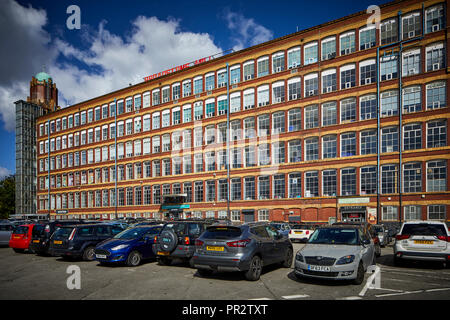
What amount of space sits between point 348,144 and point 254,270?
27817 millimetres

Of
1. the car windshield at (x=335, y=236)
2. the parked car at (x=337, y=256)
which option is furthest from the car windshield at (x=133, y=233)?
the car windshield at (x=335, y=236)

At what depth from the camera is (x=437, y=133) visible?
30.6 metres

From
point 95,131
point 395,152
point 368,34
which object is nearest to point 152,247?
point 395,152

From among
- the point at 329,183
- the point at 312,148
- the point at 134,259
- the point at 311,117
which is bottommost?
the point at 134,259

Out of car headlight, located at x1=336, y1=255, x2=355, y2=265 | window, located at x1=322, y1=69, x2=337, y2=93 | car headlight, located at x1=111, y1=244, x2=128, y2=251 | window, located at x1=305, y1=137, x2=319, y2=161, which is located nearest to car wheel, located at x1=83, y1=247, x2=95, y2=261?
car headlight, located at x1=111, y1=244, x2=128, y2=251

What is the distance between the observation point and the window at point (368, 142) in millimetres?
33469

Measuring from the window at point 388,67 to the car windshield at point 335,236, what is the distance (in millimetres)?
26926

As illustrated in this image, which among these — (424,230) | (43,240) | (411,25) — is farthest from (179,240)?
(411,25)

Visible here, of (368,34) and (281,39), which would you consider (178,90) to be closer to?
(281,39)

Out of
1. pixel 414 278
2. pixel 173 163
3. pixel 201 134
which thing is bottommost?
pixel 414 278

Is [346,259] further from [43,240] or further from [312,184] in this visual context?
[312,184]

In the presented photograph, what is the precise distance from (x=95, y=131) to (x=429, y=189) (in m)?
50.3

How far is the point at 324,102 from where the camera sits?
36.3 meters
